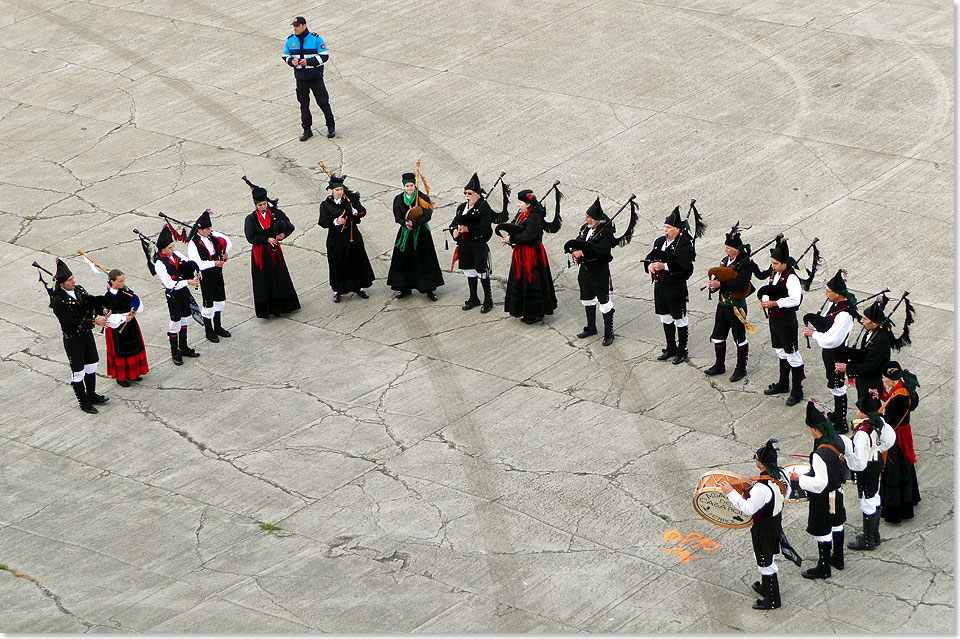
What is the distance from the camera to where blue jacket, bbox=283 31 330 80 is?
17.8 m

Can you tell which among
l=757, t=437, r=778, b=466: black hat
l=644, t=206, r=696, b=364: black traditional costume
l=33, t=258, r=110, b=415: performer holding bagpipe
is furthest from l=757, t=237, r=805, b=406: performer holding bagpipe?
l=33, t=258, r=110, b=415: performer holding bagpipe

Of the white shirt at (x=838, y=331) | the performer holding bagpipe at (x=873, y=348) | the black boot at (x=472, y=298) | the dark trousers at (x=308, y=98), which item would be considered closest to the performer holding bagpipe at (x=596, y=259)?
the black boot at (x=472, y=298)

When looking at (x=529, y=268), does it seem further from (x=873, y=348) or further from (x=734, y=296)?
(x=873, y=348)

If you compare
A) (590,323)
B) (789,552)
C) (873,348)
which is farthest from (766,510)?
(590,323)

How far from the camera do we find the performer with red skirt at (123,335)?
40.5 feet

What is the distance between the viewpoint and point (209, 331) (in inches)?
539

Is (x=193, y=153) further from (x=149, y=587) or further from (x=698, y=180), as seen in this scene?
(x=149, y=587)

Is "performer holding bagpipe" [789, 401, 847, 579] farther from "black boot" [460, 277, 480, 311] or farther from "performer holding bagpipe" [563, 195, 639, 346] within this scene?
"black boot" [460, 277, 480, 311]

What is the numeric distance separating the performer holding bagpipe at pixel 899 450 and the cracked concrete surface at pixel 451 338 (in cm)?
26

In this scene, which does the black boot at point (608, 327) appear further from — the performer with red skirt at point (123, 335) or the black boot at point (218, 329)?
the performer with red skirt at point (123, 335)

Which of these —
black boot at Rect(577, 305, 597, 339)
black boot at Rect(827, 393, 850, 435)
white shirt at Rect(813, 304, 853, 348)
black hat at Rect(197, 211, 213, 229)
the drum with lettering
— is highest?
black hat at Rect(197, 211, 213, 229)

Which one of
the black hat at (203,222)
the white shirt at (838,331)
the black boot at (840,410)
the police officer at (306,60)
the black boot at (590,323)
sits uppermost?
the police officer at (306,60)

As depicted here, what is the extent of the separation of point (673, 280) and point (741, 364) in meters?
1.07

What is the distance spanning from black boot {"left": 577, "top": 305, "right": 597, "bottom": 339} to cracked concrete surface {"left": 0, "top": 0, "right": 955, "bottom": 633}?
0.15 m
